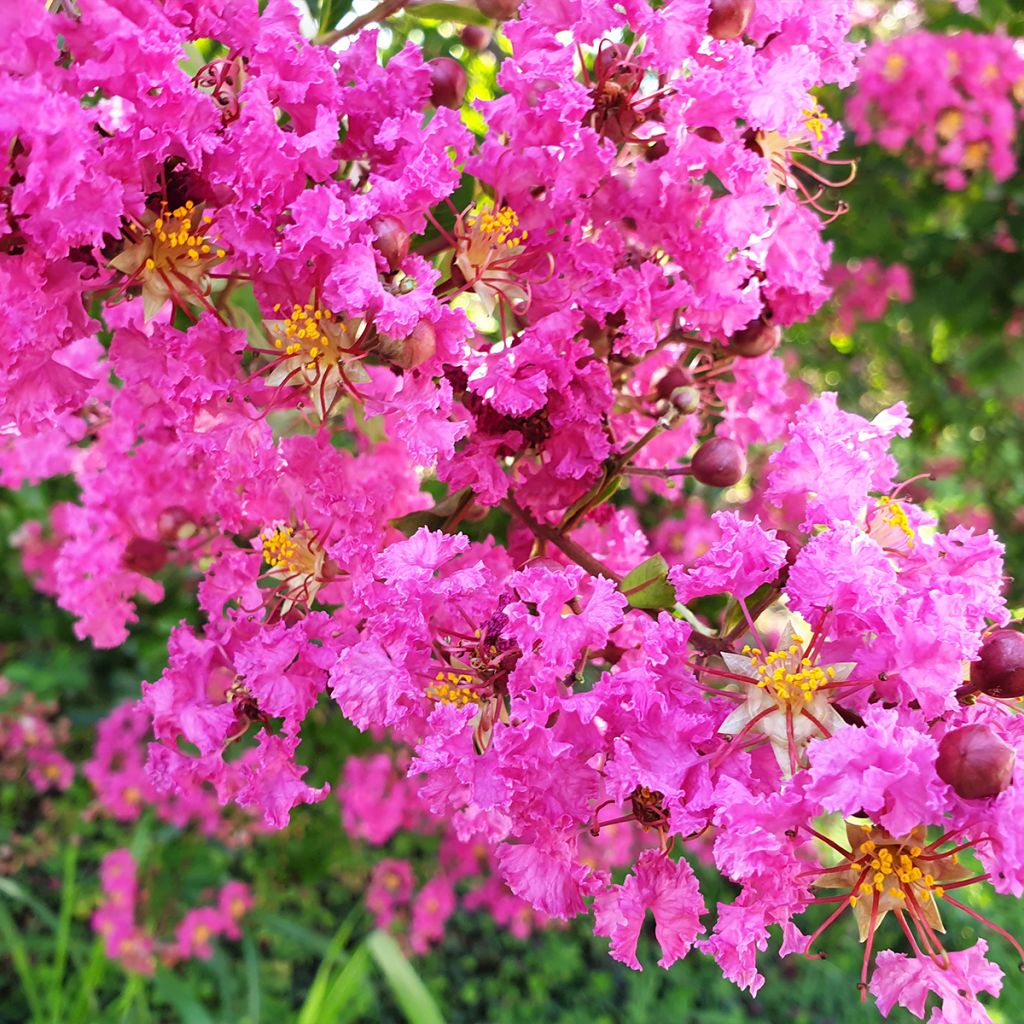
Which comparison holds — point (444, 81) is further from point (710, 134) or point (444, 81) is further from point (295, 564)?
point (295, 564)

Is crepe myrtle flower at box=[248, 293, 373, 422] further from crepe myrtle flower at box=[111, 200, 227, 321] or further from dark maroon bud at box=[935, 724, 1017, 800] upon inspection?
dark maroon bud at box=[935, 724, 1017, 800]

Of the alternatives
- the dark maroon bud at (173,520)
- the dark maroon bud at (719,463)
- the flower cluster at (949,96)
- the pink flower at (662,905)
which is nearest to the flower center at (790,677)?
the pink flower at (662,905)

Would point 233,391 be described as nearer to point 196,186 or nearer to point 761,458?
point 196,186

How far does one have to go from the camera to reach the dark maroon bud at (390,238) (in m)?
0.76

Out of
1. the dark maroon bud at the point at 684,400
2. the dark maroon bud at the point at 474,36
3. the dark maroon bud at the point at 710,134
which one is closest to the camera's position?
the dark maroon bud at the point at 710,134

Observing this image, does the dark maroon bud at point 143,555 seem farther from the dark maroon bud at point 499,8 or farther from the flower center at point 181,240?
the dark maroon bud at point 499,8

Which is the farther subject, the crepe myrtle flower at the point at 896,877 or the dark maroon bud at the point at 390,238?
the dark maroon bud at the point at 390,238

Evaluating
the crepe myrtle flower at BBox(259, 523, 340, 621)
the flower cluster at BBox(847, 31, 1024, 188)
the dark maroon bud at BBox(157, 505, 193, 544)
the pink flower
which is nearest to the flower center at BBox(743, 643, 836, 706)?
the pink flower

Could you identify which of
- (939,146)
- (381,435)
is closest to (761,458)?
(939,146)

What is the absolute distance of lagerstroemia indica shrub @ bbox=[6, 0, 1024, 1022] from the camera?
0.66 m

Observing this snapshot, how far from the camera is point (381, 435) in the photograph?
105 cm

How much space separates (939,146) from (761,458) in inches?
35.4

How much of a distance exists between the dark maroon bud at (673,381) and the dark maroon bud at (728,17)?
291mm

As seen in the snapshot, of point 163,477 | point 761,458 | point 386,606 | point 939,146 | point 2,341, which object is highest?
point 2,341
